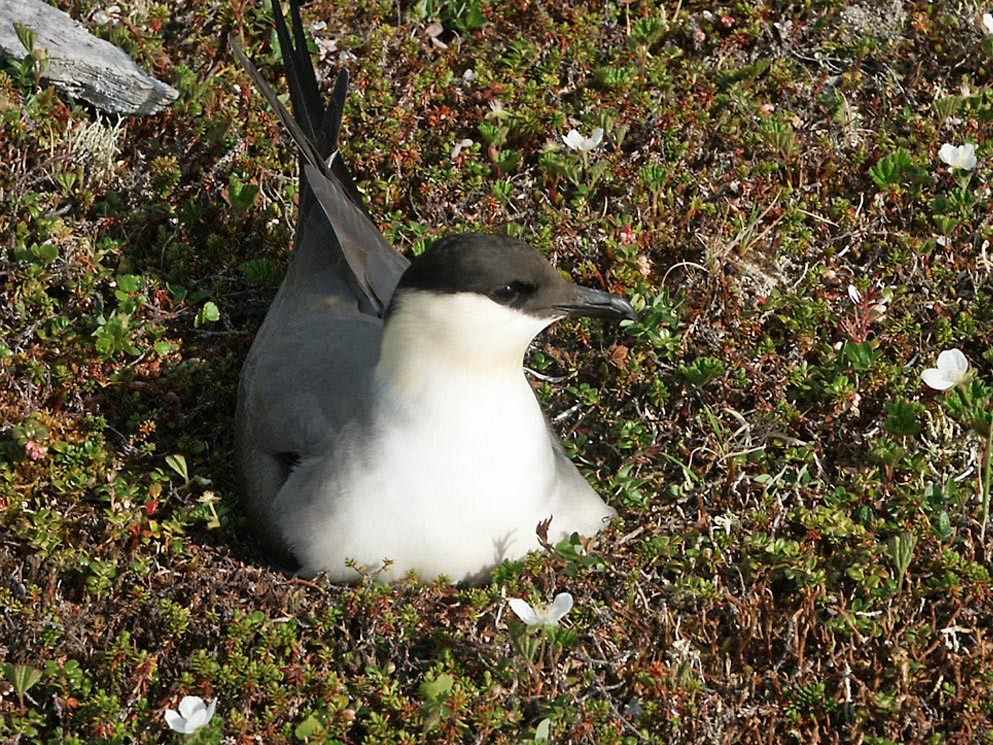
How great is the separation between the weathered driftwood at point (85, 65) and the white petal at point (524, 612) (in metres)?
2.93

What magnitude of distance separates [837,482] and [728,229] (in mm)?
1228

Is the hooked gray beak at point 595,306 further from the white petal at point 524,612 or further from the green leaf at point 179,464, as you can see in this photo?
the green leaf at point 179,464

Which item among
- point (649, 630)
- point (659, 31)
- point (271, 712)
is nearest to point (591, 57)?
point (659, 31)

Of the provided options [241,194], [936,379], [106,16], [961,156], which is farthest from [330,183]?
[961,156]

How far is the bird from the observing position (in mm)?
4215

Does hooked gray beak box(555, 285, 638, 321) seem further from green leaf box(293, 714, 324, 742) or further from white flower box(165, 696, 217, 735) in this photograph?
white flower box(165, 696, 217, 735)

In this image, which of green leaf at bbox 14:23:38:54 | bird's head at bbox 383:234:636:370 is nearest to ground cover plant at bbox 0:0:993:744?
green leaf at bbox 14:23:38:54

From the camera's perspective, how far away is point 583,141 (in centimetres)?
571

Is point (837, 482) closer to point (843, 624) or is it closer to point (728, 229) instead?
point (843, 624)

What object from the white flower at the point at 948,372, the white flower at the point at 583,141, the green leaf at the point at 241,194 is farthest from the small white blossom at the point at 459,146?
the white flower at the point at 948,372

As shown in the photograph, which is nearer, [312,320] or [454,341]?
[454,341]

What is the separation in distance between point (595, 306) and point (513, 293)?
0.34 metres

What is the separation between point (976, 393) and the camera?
4.64 metres

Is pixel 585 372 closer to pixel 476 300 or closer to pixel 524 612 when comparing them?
pixel 476 300
